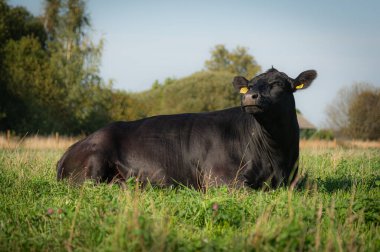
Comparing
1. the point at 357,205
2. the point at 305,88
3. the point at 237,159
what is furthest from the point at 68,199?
the point at 305,88

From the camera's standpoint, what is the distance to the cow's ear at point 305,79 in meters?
7.80

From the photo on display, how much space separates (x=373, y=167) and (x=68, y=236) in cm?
807

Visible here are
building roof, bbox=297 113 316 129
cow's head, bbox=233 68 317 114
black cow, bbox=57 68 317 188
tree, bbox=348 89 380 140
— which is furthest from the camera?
building roof, bbox=297 113 316 129

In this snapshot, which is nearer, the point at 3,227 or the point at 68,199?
the point at 3,227

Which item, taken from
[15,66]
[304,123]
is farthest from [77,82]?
[304,123]

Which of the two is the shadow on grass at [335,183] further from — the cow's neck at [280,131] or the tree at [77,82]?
the tree at [77,82]

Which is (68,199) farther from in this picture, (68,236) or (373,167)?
(373,167)

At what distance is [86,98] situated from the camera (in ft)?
124

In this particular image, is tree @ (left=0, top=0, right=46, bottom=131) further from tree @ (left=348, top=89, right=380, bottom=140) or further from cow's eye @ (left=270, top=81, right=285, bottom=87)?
cow's eye @ (left=270, top=81, right=285, bottom=87)

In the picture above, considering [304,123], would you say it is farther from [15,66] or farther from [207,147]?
[207,147]

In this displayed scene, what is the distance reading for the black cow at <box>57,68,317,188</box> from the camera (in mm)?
7410

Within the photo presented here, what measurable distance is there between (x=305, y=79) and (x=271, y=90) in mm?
961

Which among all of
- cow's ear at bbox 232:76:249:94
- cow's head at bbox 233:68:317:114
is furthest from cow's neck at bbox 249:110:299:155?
cow's ear at bbox 232:76:249:94

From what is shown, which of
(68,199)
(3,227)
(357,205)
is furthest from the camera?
(68,199)
